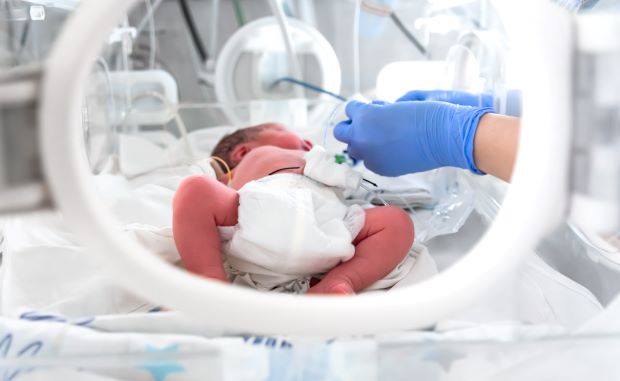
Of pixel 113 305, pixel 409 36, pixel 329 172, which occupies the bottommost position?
pixel 113 305

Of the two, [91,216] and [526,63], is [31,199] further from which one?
[526,63]

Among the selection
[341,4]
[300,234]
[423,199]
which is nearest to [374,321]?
[300,234]

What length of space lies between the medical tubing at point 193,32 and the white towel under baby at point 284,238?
145 cm

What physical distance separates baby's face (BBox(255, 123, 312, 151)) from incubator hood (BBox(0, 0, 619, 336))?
0.75 meters

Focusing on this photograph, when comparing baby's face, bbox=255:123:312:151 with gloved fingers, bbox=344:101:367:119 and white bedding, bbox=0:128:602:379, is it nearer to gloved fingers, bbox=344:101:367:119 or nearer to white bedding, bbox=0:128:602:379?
gloved fingers, bbox=344:101:367:119

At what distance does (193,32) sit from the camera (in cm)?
215

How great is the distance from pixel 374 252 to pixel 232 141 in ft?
1.93

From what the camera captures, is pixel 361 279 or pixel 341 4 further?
pixel 341 4

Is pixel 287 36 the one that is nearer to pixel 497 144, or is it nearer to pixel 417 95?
pixel 417 95

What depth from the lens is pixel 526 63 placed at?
1.57 ft

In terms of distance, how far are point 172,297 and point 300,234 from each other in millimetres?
292

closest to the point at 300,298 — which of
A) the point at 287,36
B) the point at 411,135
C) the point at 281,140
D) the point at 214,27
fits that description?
Answer: the point at 411,135

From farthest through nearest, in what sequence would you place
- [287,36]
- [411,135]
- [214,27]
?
[214,27]
[287,36]
[411,135]

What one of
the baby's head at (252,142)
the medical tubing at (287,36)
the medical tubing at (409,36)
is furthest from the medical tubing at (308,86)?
the baby's head at (252,142)
